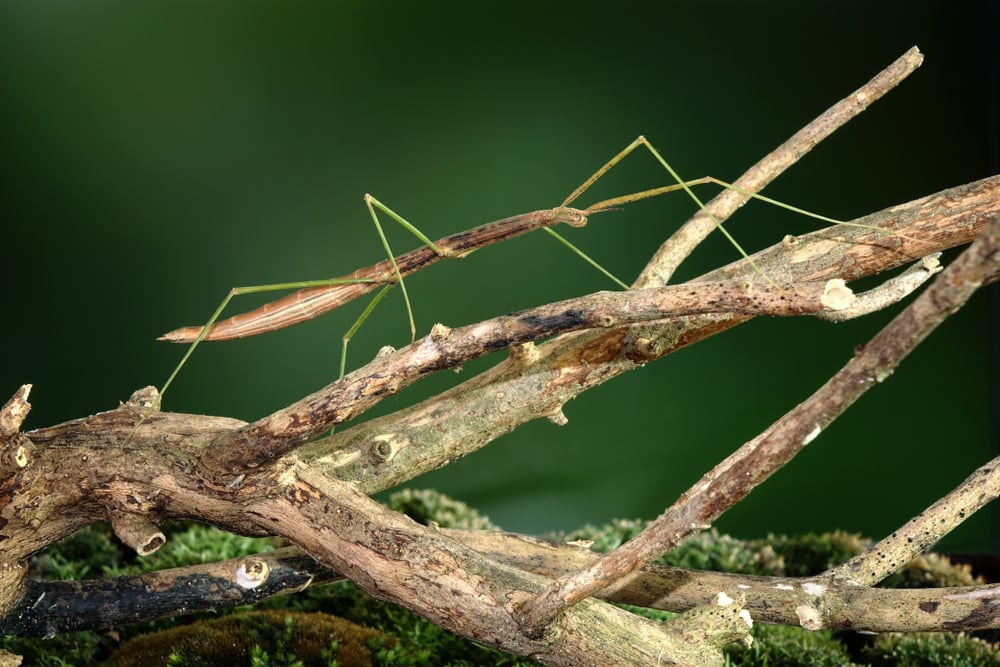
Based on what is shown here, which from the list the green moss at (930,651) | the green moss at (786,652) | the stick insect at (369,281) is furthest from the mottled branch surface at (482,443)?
the green moss at (930,651)

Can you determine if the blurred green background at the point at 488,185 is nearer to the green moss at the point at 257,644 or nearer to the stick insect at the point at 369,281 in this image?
the green moss at the point at 257,644

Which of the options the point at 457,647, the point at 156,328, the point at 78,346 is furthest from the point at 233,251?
the point at 457,647

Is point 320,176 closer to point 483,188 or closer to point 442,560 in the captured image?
point 483,188

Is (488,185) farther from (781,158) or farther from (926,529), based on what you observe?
(926,529)

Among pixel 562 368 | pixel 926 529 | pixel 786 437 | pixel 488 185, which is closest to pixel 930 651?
pixel 926 529

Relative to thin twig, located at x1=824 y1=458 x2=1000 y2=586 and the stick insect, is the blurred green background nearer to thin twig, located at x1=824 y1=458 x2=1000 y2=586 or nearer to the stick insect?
the stick insect
